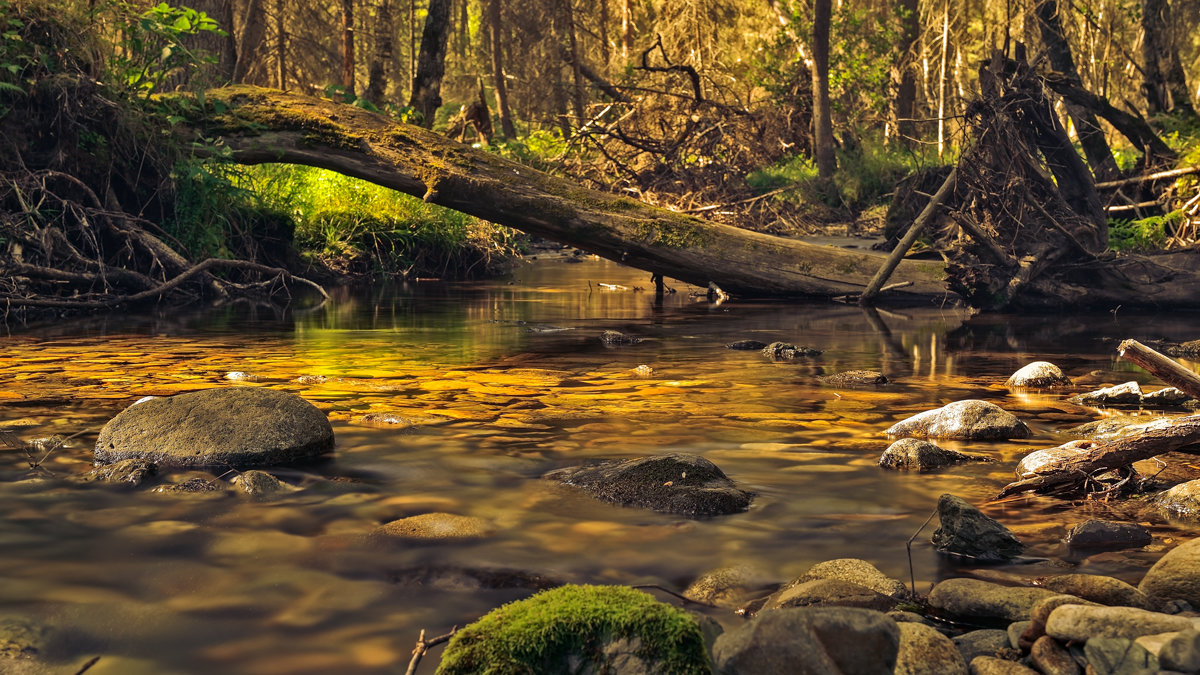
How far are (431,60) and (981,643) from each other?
15.6 metres

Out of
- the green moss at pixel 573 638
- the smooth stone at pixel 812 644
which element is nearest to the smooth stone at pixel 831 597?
the smooth stone at pixel 812 644

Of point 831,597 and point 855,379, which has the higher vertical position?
point 855,379

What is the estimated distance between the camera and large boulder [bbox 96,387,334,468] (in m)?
4.21

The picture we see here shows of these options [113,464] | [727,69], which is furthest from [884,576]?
[727,69]

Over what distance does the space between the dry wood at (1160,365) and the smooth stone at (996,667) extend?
1324 millimetres

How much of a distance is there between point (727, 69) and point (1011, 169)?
56.7ft

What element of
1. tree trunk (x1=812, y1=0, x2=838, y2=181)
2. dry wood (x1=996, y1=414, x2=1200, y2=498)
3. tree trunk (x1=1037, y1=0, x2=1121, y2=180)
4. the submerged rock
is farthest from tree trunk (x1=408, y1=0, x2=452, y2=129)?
dry wood (x1=996, y1=414, x2=1200, y2=498)

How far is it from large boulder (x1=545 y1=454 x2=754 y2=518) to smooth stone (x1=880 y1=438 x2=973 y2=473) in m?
0.75

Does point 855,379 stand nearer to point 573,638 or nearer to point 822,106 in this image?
point 573,638

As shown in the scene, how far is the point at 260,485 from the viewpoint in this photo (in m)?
3.93

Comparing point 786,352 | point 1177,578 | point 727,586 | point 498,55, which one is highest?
point 498,55

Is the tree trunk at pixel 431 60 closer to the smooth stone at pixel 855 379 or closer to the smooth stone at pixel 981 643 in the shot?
the smooth stone at pixel 855 379

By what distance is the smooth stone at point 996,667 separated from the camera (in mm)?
2295

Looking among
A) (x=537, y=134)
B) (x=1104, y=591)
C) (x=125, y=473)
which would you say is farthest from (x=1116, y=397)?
(x=537, y=134)
